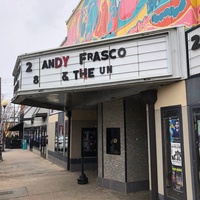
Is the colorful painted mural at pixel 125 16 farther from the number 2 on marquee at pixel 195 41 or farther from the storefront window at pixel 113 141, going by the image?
the storefront window at pixel 113 141

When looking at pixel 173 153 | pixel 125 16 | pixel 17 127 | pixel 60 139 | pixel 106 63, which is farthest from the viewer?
pixel 17 127

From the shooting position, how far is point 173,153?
20.0ft

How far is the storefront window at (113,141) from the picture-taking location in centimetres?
912

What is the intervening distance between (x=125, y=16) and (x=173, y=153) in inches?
179

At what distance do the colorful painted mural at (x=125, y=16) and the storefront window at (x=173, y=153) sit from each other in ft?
6.82

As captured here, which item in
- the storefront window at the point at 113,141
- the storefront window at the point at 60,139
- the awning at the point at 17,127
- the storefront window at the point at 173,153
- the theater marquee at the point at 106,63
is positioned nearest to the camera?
the storefront window at the point at 173,153

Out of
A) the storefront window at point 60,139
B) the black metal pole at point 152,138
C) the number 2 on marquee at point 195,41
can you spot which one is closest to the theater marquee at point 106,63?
the number 2 on marquee at point 195,41

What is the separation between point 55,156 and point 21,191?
7282mm

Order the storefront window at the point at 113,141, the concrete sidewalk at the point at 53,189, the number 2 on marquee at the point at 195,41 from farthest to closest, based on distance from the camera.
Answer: the storefront window at the point at 113,141 < the concrete sidewalk at the point at 53,189 < the number 2 on marquee at the point at 195,41

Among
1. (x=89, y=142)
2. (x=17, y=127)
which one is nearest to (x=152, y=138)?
(x=89, y=142)

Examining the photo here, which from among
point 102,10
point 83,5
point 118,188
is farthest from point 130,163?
point 83,5

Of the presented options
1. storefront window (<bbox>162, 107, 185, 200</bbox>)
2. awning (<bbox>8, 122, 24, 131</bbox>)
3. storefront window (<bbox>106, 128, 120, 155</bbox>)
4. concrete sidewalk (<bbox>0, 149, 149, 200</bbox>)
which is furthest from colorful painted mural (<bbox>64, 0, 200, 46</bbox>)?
awning (<bbox>8, 122, 24, 131</bbox>)

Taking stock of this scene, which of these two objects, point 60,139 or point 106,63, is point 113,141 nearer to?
point 106,63

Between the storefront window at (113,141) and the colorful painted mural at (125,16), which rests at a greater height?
the colorful painted mural at (125,16)
